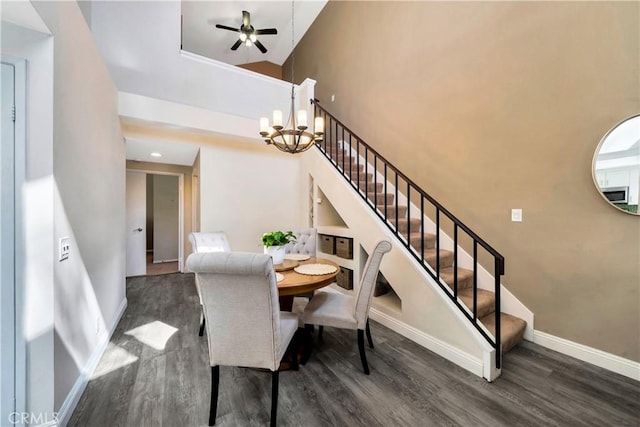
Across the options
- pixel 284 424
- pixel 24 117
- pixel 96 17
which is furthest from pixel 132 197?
pixel 284 424

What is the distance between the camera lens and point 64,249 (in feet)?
5.22

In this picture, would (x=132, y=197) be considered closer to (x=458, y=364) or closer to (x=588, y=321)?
(x=458, y=364)

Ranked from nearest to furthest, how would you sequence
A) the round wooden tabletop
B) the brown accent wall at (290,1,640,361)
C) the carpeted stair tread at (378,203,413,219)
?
1. the round wooden tabletop
2. the brown accent wall at (290,1,640,361)
3. the carpeted stair tread at (378,203,413,219)

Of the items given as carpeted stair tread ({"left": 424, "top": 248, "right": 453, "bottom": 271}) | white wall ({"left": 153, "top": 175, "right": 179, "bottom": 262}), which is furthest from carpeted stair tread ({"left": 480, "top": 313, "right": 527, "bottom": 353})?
white wall ({"left": 153, "top": 175, "right": 179, "bottom": 262})

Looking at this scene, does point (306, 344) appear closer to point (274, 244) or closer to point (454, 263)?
point (274, 244)

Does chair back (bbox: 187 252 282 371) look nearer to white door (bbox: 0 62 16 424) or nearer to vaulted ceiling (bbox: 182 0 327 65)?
white door (bbox: 0 62 16 424)

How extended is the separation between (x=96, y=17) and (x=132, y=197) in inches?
116

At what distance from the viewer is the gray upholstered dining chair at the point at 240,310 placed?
1.32 m

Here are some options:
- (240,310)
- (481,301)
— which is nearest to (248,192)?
(240,310)

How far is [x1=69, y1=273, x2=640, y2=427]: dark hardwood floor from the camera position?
156 centimetres

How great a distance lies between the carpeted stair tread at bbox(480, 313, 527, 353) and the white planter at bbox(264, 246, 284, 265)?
1.96m

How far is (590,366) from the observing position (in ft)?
6.91

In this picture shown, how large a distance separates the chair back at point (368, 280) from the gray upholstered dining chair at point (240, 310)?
0.67 m

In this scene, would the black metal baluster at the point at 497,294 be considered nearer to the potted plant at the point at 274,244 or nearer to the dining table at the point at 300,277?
the dining table at the point at 300,277
